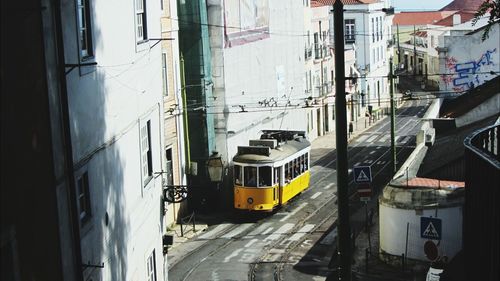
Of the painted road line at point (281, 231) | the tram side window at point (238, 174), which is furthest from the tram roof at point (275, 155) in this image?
the painted road line at point (281, 231)

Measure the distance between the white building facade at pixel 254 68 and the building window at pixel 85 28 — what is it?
23116mm

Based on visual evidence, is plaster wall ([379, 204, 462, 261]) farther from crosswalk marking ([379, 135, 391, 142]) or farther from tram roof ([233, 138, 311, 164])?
crosswalk marking ([379, 135, 391, 142])

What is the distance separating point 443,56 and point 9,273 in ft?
189

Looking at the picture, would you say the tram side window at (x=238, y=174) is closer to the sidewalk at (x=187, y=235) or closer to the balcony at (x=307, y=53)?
the sidewalk at (x=187, y=235)

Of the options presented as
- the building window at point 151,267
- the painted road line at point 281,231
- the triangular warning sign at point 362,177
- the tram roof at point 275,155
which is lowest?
the painted road line at point 281,231

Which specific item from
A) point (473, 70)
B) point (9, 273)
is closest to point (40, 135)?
point (9, 273)

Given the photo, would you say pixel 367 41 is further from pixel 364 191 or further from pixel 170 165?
pixel 364 191

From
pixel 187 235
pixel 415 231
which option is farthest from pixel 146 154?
pixel 187 235

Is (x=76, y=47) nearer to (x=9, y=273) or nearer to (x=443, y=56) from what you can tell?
(x=9, y=273)

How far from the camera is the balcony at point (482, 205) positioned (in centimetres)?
938

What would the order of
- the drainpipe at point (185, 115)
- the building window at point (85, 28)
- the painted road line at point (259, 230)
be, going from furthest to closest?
the drainpipe at point (185, 115)
the painted road line at point (259, 230)
the building window at point (85, 28)

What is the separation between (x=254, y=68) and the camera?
145 ft

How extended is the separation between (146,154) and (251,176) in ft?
51.5

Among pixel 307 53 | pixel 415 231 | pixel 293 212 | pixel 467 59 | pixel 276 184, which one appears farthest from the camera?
pixel 467 59
